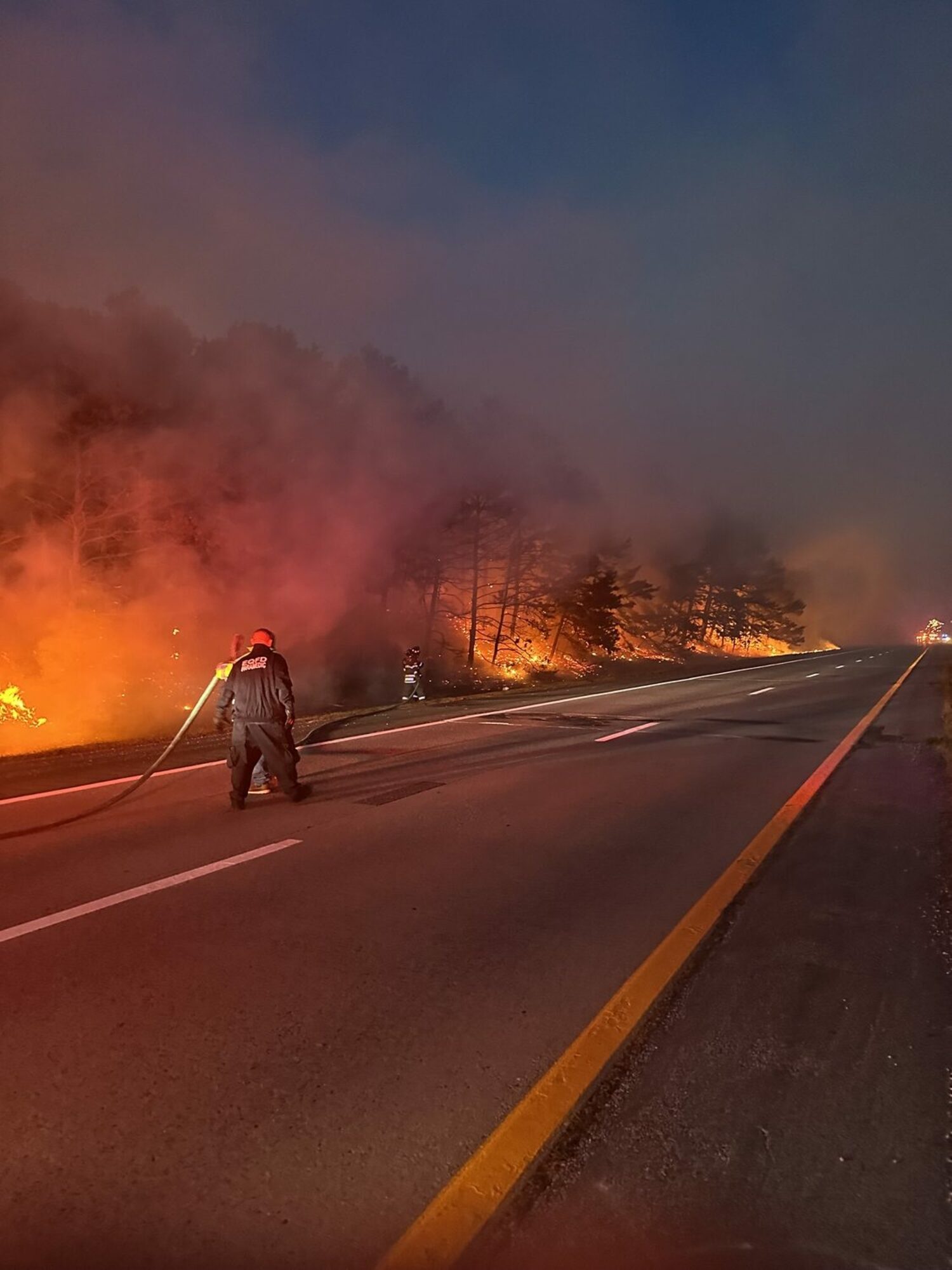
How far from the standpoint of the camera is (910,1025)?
2.91m

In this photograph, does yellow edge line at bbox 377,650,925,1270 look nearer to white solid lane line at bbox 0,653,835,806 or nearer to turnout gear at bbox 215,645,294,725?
turnout gear at bbox 215,645,294,725

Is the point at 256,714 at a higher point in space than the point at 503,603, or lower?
lower

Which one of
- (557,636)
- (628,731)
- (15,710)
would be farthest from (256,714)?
(557,636)

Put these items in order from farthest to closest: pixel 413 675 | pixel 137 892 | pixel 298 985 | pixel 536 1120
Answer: pixel 413 675 < pixel 137 892 < pixel 298 985 < pixel 536 1120

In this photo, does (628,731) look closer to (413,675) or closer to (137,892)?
(413,675)

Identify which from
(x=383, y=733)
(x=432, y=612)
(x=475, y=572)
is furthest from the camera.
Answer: (x=475, y=572)

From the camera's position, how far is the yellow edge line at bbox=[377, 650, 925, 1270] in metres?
1.85

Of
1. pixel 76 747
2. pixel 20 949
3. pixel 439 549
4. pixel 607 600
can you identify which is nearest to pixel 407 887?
pixel 20 949

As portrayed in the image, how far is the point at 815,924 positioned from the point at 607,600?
26.8 meters

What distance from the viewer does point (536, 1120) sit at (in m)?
2.30

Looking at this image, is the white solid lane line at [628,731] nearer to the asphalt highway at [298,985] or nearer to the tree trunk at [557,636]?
the asphalt highway at [298,985]

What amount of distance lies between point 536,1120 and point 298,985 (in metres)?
1.19

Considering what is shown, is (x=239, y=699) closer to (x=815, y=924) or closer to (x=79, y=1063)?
(x=79, y=1063)

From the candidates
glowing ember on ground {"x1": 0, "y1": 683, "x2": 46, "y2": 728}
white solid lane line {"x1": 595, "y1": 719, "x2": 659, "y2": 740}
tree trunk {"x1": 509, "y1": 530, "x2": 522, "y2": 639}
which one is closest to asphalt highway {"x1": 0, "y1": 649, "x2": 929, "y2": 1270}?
white solid lane line {"x1": 595, "y1": 719, "x2": 659, "y2": 740}
